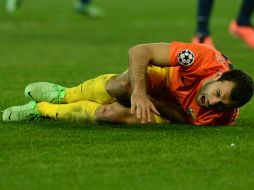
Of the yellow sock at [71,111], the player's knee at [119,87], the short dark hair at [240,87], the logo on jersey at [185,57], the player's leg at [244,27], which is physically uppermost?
the logo on jersey at [185,57]

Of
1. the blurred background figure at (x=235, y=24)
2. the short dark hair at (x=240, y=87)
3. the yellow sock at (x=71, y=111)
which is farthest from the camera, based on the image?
the blurred background figure at (x=235, y=24)

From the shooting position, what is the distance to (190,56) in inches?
237

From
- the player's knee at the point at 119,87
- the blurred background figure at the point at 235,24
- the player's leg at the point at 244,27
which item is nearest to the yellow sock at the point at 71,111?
the player's knee at the point at 119,87

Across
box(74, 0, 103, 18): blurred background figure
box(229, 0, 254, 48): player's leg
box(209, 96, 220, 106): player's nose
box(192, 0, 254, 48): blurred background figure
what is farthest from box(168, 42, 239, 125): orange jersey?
box(74, 0, 103, 18): blurred background figure

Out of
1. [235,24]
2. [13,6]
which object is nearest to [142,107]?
[235,24]

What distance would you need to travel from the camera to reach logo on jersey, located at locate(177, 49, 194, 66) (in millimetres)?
5996

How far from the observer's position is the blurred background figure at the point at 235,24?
38.5 feet

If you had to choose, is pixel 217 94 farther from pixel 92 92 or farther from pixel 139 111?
pixel 92 92

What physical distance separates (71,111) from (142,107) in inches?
34.9

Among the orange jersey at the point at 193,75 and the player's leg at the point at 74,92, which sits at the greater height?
the orange jersey at the point at 193,75

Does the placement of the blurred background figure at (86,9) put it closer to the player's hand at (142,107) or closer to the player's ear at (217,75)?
the player's ear at (217,75)

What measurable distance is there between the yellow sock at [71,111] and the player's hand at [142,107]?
61 centimetres

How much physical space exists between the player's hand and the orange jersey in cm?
33

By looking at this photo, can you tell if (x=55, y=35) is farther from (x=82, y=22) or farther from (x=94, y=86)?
(x=94, y=86)
